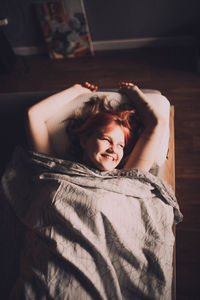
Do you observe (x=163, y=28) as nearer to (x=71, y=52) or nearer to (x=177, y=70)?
(x=177, y=70)

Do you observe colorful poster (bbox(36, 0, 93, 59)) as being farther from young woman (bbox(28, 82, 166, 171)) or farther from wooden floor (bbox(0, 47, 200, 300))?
young woman (bbox(28, 82, 166, 171))

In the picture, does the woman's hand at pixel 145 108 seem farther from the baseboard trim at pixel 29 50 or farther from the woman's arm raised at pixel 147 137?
the baseboard trim at pixel 29 50

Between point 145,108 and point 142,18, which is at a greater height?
point 142,18

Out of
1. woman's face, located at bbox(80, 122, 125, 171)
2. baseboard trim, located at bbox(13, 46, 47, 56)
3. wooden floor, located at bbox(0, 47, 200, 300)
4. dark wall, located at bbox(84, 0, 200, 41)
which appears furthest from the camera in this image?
baseboard trim, located at bbox(13, 46, 47, 56)

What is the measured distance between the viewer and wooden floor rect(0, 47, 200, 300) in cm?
119

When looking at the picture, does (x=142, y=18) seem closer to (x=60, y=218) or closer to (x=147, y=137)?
(x=147, y=137)

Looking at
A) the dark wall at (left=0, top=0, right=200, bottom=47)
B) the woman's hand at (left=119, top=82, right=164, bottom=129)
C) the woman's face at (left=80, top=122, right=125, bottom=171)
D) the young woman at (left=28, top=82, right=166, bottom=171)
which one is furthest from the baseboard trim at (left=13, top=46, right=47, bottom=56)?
the woman's face at (left=80, top=122, right=125, bottom=171)

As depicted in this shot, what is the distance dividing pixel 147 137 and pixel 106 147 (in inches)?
7.4

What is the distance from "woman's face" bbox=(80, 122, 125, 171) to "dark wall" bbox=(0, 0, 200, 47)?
1.46 metres

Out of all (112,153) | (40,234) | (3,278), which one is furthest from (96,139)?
(3,278)

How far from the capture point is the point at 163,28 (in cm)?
204

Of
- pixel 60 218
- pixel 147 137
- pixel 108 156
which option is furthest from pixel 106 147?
pixel 60 218

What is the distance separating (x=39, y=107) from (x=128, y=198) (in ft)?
1.82

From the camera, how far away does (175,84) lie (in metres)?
1.86
